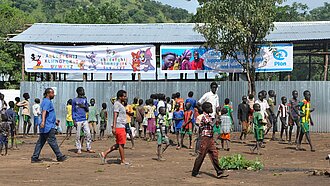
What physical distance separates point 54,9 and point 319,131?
71.2m

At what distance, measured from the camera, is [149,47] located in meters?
24.6

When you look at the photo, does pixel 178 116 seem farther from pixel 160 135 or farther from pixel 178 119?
pixel 160 135

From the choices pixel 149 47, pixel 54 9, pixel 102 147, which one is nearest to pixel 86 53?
pixel 149 47

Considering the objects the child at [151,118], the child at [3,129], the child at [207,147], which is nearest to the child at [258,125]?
the child at [207,147]

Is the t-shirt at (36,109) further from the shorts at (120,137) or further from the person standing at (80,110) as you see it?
the shorts at (120,137)

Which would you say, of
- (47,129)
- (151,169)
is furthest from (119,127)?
(47,129)

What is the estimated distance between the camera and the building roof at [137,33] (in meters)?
24.9

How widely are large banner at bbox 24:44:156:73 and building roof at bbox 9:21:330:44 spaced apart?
665mm

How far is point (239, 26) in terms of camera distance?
73.3 ft

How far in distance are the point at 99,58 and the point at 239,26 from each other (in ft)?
20.4

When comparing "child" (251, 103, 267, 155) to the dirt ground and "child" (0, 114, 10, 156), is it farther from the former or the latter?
"child" (0, 114, 10, 156)

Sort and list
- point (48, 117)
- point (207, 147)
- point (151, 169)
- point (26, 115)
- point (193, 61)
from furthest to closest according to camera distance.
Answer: point (193, 61)
point (26, 115)
point (48, 117)
point (151, 169)
point (207, 147)

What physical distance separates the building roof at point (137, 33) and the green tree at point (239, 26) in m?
1.56

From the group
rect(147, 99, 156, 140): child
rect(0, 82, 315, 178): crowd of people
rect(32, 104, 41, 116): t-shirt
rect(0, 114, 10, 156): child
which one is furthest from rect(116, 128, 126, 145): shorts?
rect(32, 104, 41, 116): t-shirt
